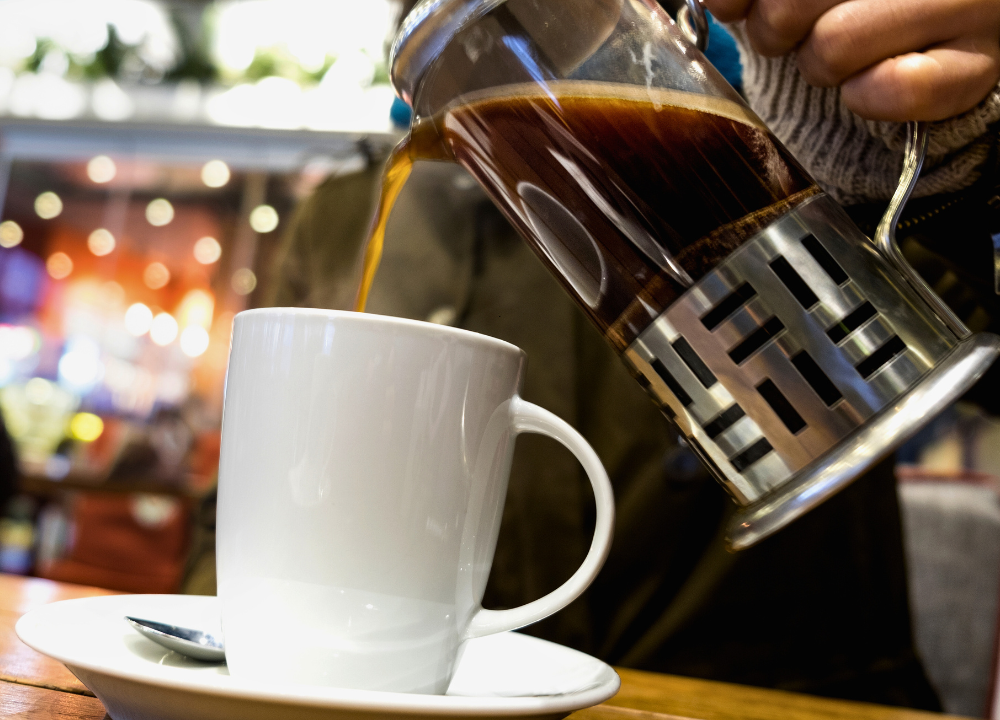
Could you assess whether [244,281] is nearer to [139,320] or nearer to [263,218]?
[263,218]

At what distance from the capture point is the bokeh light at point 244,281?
487cm

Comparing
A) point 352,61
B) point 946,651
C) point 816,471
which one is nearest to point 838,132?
point 816,471

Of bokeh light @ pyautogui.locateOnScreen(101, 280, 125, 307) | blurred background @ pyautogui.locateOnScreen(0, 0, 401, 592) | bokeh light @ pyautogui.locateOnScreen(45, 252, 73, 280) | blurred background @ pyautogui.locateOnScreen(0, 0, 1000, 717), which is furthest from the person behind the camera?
bokeh light @ pyautogui.locateOnScreen(45, 252, 73, 280)

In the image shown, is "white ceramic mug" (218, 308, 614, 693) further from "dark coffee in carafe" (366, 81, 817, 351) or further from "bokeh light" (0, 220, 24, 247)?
"bokeh light" (0, 220, 24, 247)

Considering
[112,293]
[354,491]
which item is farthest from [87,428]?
[354,491]

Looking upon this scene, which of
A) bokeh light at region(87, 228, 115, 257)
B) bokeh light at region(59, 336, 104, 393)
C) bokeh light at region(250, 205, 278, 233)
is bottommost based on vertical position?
bokeh light at region(59, 336, 104, 393)

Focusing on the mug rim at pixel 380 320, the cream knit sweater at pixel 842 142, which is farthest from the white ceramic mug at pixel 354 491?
the cream knit sweater at pixel 842 142

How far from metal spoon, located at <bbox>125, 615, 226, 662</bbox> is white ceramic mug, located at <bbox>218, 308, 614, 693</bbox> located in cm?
4

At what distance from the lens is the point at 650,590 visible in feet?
3.15

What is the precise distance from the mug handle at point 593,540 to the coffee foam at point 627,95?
0.15 metres

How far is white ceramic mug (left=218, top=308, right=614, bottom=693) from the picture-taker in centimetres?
36

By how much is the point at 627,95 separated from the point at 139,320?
16.8 ft

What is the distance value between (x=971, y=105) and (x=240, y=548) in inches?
17.1

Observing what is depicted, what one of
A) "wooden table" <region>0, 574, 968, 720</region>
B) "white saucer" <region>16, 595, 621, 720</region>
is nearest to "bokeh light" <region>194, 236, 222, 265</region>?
"wooden table" <region>0, 574, 968, 720</region>
